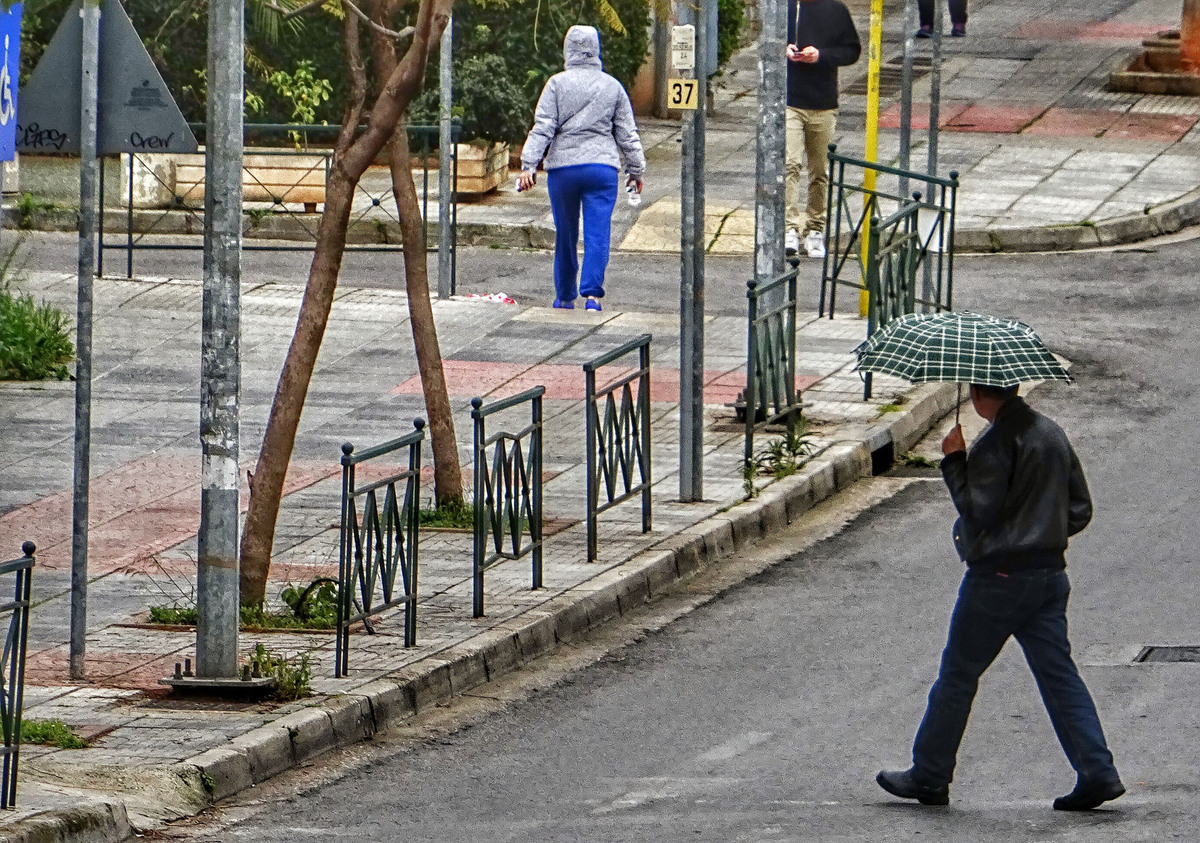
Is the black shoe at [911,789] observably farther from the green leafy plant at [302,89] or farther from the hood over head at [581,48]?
the hood over head at [581,48]

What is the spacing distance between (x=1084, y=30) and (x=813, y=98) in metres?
11.0

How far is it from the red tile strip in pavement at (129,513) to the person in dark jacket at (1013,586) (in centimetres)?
485

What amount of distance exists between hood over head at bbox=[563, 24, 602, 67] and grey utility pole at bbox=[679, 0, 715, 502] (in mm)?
3735

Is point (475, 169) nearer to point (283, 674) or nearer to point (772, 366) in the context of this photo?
point (772, 366)

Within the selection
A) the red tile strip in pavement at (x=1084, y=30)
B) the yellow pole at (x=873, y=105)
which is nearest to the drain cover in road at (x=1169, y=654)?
the yellow pole at (x=873, y=105)

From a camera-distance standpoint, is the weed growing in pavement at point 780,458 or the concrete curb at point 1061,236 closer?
the weed growing in pavement at point 780,458

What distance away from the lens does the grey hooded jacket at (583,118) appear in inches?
629

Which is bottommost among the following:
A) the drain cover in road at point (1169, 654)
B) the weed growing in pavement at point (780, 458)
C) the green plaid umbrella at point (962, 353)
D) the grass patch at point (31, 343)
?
the drain cover in road at point (1169, 654)

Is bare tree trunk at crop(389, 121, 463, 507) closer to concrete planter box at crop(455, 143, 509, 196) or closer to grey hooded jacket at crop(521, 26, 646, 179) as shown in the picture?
grey hooded jacket at crop(521, 26, 646, 179)

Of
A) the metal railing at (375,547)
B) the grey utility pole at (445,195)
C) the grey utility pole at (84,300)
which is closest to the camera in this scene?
the grey utility pole at (84,300)

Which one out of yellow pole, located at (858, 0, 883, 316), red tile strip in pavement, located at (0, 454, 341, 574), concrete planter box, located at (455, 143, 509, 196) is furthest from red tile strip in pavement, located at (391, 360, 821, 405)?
concrete planter box, located at (455, 143, 509, 196)

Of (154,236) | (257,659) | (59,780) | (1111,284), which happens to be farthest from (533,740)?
(154,236)

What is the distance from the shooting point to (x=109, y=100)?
8891mm

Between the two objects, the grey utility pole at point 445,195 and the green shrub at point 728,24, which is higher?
the green shrub at point 728,24
